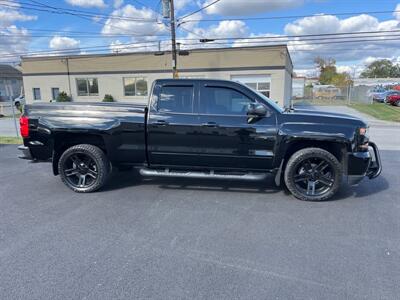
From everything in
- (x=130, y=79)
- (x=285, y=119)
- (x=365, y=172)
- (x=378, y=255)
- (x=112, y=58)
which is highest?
(x=112, y=58)

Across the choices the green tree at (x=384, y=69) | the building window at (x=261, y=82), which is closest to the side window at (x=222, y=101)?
the building window at (x=261, y=82)

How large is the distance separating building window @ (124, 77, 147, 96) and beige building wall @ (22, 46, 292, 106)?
1.16ft

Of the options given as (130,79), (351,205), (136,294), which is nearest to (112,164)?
(136,294)

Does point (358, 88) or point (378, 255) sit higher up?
point (358, 88)

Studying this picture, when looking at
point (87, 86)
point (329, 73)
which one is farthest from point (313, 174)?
point (329, 73)

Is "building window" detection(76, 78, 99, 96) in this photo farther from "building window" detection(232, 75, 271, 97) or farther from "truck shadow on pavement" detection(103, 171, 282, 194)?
"truck shadow on pavement" detection(103, 171, 282, 194)

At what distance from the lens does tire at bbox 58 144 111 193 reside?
16.6 ft

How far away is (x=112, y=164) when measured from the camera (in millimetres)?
5207

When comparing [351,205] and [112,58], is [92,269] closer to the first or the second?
[351,205]

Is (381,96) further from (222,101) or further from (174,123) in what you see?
(174,123)

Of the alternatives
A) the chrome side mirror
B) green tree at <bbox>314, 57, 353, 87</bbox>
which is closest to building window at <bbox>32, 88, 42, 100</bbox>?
the chrome side mirror

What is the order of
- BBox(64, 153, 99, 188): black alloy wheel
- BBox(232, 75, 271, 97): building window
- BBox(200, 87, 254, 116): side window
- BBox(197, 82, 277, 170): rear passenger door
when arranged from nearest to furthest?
BBox(197, 82, 277, 170): rear passenger door < BBox(200, 87, 254, 116): side window < BBox(64, 153, 99, 188): black alloy wheel < BBox(232, 75, 271, 97): building window

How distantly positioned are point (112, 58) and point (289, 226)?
2714cm

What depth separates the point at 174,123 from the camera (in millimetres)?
4793
